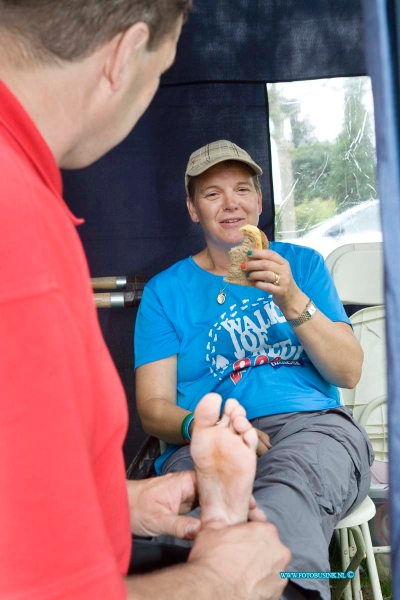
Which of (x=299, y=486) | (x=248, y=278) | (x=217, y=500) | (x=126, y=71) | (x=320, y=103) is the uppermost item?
(x=320, y=103)

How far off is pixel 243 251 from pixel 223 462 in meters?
1.09

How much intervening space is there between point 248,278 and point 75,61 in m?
1.14

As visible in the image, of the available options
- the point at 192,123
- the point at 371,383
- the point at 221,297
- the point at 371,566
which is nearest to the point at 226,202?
the point at 221,297

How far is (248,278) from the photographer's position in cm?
191

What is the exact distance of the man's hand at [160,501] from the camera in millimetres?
1231

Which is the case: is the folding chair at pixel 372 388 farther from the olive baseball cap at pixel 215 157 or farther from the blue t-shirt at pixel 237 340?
the olive baseball cap at pixel 215 157

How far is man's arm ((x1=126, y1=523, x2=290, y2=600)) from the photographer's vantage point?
2.79ft

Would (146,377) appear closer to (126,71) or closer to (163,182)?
(163,182)

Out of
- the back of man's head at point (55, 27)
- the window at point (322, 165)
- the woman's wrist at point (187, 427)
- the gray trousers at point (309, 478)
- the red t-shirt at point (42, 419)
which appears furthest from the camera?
the window at point (322, 165)

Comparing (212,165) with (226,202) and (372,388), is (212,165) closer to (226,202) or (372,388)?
(226,202)

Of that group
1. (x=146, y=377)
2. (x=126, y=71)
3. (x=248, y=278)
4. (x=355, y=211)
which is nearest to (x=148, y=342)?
(x=146, y=377)

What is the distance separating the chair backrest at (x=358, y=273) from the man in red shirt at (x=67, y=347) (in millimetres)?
1613

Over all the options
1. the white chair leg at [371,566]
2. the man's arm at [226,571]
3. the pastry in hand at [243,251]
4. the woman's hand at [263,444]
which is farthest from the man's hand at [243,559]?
the pastry in hand at [243,251]

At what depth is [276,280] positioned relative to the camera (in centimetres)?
188
